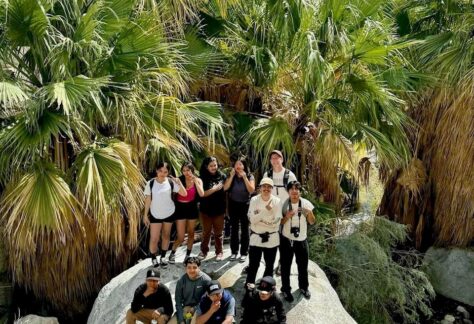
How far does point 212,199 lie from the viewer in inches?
285

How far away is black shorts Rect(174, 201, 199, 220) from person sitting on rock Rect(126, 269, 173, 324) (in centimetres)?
95

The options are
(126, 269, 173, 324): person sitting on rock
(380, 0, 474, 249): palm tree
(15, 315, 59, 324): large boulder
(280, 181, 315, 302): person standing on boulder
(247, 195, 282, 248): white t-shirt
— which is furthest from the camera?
(380, 0, 474, 249): palm tree

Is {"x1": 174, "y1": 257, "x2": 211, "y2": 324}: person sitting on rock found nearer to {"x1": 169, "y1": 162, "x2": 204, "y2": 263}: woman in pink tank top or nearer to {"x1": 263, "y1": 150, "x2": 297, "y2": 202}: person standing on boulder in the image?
{"x1": 169, "y1": 162, "x2": 204, "y2": 263}: woman in pink tank top

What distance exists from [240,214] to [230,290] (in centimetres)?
85

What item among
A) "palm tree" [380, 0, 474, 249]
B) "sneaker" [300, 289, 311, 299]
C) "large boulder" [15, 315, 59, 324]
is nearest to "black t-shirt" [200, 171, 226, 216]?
"sneaker" [300, 289, 311, 299]

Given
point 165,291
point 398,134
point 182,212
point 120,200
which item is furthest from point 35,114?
point 398,134

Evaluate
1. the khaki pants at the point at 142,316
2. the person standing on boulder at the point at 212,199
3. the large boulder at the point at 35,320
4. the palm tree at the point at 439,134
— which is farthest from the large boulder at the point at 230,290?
the palm tree at the point at 439,134

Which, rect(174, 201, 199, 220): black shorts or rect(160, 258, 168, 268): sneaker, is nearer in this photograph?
rect(174, 201, 199, 220): black shorts

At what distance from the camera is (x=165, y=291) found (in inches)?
253

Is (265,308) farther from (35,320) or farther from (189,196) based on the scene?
(35,320)

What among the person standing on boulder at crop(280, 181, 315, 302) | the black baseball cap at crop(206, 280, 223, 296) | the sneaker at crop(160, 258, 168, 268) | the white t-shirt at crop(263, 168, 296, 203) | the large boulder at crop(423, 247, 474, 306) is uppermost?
the white t-shirt at crop(263, 168, 296, 203)

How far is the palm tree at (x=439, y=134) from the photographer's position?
9534 mm

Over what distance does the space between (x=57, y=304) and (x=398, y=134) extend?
5324 mm

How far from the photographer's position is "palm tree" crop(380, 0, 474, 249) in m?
9.53
